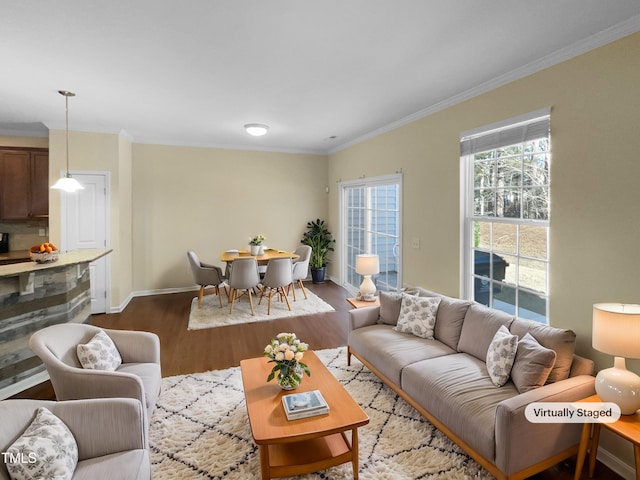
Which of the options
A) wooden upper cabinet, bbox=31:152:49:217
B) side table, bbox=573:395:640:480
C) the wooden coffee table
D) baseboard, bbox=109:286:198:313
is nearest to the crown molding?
side table, bbox=573:395:640:480

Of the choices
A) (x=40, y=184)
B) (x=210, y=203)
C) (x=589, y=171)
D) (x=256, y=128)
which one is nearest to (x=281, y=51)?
(x=256, y=128)

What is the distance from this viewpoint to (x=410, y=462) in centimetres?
210

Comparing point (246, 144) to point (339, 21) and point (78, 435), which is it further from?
point (78, 435)

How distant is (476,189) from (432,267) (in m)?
1.03

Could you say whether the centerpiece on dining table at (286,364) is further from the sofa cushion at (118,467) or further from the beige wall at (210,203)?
the beige wall at (210,203)

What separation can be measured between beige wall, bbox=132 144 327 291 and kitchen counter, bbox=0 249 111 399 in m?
2.69

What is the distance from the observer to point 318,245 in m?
7.09

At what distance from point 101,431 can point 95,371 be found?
0.54 m

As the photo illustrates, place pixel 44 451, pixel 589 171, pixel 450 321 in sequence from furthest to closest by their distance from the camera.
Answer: pixel 450 321 → pixel 589 171 → pixel 44 451

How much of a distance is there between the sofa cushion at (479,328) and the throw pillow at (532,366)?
1.33 feet

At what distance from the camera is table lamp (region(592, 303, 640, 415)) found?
5.84 feet

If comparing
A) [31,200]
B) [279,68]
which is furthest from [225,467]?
[31,200]

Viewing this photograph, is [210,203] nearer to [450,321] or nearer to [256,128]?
[256,128]

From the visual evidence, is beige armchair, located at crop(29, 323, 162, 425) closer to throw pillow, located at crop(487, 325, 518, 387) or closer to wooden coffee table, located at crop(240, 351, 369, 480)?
wooden coffee table, located at crop(240, 351, 369, 480)
